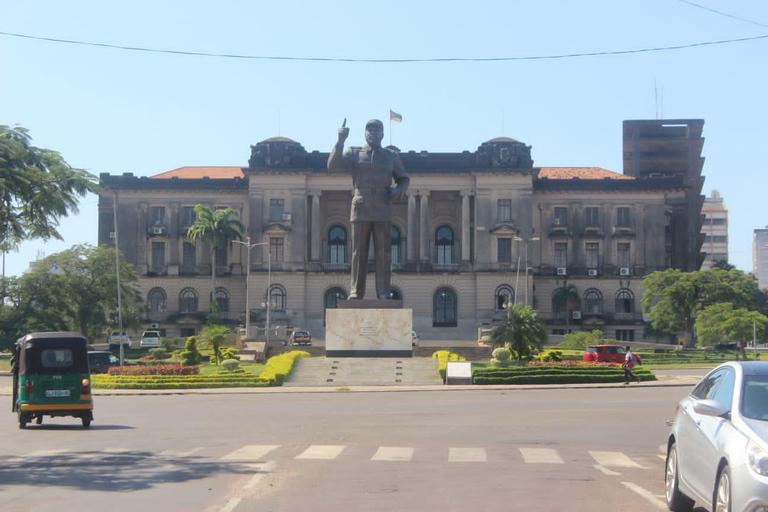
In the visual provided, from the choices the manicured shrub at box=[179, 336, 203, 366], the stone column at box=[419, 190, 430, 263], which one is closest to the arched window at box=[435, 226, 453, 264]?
the stone column at box=[419, 190, 430, 263]

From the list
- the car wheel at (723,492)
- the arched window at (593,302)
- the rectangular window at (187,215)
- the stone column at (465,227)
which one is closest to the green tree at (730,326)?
the arched window at (593,302)

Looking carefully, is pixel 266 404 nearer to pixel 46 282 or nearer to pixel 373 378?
pixel 373 378

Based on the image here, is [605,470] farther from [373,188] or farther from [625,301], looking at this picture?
[625,301]

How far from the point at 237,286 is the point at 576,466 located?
3257 inches

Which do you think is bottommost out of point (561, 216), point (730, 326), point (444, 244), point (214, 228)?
point (730, 326)

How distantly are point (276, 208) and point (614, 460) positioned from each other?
257 feet

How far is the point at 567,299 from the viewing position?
319 ft

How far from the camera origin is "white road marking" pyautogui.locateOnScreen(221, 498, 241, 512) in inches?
466

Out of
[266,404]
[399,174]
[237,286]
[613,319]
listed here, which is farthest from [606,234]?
[266,404]

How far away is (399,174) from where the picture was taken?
155ft

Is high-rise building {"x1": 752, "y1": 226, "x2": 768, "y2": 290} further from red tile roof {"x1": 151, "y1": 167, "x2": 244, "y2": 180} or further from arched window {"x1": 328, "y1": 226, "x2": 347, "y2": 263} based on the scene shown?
red tile roof {"x1": 151, "y1": 167, "x2": 244, "y2": 180}

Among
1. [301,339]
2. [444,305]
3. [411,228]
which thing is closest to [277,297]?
[411,228]

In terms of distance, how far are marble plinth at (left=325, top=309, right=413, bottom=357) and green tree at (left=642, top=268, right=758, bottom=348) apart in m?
40.9

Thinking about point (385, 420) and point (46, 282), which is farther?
point (46, 282)
